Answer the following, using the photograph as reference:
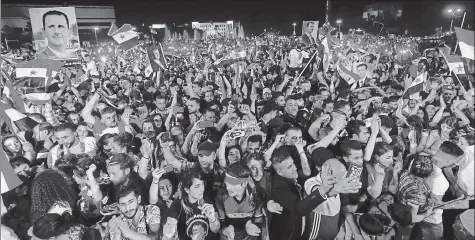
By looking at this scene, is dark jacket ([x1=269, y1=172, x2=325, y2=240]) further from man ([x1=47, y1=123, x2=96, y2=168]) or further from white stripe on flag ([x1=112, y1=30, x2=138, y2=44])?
white stripe on flag ([x1=112, y1=30, x2=138, y2=44])

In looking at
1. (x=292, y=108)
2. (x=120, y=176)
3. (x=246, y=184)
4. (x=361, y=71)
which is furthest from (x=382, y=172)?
(x=361, y=71)

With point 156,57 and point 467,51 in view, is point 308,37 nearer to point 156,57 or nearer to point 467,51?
point 156,57

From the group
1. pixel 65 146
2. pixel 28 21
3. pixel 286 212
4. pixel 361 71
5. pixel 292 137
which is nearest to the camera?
pixel 286 212

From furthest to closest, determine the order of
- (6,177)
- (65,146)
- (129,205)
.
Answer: (65,146) → (129,205) → (6,177)

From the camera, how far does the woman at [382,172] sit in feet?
12.3

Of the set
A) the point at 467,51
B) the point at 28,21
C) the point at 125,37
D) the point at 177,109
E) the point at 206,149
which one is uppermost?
the point at 28,21

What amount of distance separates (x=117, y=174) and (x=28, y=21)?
5455 centimetres

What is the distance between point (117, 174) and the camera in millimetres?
3891

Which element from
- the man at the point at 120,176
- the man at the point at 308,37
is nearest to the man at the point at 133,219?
the man at the point at 120,176

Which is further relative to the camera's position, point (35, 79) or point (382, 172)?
point (35, 79)

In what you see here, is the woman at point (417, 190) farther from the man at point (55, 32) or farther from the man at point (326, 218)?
the man at point (55, 32)

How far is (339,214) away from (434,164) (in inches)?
55.0

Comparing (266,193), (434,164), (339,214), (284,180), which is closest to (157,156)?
→ (266,193)

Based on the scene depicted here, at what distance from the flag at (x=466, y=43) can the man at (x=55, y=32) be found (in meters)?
12.1
